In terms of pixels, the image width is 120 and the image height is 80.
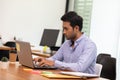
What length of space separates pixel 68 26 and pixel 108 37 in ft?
10.0

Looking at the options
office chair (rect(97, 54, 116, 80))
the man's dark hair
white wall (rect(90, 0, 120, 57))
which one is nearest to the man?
the man's dark hair

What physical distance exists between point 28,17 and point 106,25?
2.07 m

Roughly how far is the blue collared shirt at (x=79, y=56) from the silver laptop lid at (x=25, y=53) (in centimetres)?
26

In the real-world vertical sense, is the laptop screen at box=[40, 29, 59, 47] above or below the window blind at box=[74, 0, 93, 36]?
below

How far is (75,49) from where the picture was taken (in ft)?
9.64

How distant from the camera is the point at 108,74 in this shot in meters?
3.82

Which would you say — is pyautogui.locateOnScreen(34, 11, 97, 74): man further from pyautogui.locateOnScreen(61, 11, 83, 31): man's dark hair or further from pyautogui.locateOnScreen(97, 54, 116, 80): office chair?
pyautogui.locateOnScreen(97, 54, 116, 80): office chair

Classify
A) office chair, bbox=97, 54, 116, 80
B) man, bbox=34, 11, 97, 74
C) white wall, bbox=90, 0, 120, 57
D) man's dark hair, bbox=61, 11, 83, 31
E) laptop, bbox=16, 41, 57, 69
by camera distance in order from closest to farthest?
laptop, bbox=16, 41, 57, 69, man, bbox=34, 11, 97, 74, man's dark hair, bbox=61, 11, 83, 31, office chair, bbox=97, 54, 116, 80, white wall, bbox=90, 0, 120, 57

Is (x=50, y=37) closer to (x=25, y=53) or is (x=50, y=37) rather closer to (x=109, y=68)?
(x=109, y=68)

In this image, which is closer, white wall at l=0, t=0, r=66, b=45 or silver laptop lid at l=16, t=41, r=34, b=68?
silver laptop lid at l=16, t=41, r=34, b=68

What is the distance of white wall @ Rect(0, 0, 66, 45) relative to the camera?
6638 mm

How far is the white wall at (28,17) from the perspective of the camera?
6.64m

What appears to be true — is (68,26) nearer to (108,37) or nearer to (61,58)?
(61,58)

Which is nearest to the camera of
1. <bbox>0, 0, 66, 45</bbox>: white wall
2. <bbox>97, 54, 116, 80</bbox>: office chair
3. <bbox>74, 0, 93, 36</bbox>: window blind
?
<bbox>97, 54, 116, 80</bbox>: office chair
